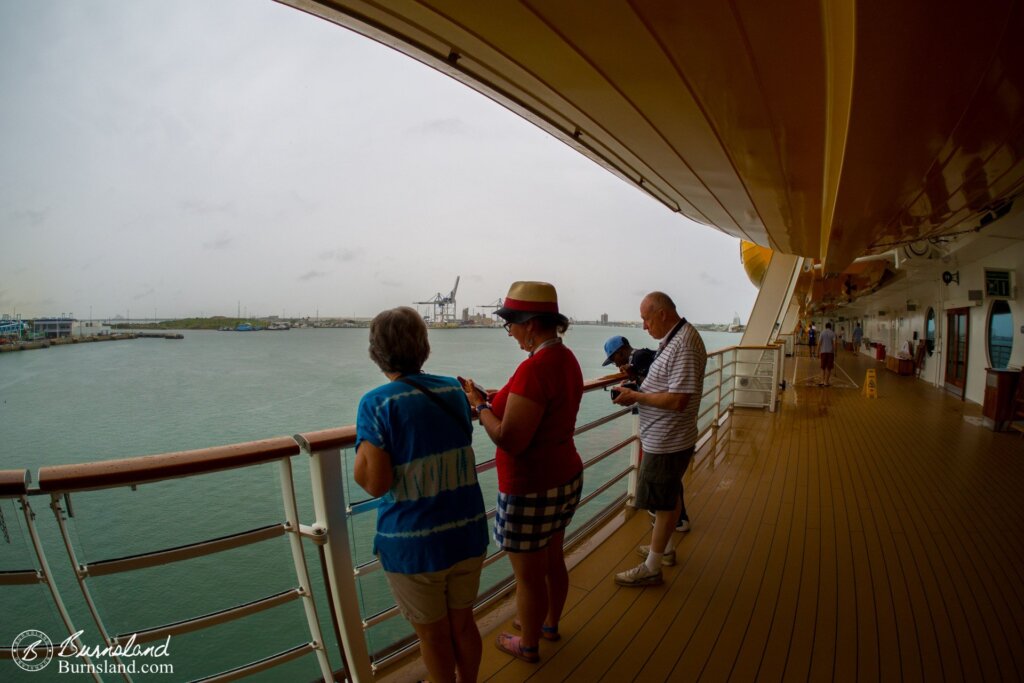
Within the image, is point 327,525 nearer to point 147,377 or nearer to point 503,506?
point 503,506

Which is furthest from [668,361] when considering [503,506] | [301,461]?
[301,461]

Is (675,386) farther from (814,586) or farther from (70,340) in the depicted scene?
(70,340)

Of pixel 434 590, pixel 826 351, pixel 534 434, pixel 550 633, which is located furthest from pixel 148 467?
pixel 826 351

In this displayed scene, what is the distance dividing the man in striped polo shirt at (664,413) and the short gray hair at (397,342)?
1104 millimetres

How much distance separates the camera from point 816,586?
217cm

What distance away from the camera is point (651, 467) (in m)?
2.04

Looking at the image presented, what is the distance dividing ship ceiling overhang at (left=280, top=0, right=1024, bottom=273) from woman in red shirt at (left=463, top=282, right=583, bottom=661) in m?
0.67

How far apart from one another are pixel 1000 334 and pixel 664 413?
7573 mm

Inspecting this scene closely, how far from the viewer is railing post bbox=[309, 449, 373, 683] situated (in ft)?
4.21

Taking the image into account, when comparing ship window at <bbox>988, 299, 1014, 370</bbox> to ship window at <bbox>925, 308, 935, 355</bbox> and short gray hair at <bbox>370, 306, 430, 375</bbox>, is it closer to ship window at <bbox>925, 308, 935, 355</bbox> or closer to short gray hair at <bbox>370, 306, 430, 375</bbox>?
ship window at <bbox>925, 308, 935, 355</bbox>

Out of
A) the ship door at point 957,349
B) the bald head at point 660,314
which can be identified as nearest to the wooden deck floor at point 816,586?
the bald head at point 660,314

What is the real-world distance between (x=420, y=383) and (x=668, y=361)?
123cm

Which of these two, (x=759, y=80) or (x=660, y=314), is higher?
(x=759, y=80)
